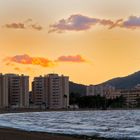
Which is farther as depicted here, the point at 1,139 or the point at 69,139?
the point at 69,139

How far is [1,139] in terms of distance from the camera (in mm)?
34031

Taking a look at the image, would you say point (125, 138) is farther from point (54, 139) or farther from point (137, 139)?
point (54, 139)

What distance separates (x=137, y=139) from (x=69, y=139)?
5214 millimetres

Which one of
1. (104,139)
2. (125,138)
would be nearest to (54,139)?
(104,139)

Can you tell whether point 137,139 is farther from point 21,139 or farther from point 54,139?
point 21,139

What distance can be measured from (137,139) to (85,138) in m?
3.79

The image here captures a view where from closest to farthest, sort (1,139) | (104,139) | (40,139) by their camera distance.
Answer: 1. (1,139)
2. (40,139)
3. (104,139)

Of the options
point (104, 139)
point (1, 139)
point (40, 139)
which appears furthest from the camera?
point (104, 139)

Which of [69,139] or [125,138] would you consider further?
[125,138]

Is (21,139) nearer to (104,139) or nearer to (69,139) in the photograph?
(69,139)

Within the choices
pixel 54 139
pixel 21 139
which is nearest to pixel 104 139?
pixel 54 139

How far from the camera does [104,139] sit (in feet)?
128

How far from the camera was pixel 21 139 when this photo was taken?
116 feet

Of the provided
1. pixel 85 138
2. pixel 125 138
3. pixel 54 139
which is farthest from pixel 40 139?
pixel 125 138
